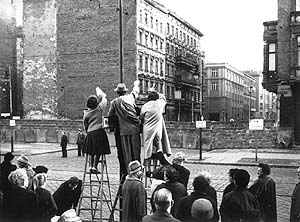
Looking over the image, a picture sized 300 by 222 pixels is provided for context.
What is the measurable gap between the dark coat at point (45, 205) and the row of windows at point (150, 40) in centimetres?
3225

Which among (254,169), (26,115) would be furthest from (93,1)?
(254,169)

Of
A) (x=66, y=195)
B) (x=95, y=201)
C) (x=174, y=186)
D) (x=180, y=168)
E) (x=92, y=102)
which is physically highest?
(x=92, y=102)

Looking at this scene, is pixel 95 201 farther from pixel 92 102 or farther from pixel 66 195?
pixel 66 195

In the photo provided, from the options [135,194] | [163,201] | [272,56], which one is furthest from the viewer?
[272,56]

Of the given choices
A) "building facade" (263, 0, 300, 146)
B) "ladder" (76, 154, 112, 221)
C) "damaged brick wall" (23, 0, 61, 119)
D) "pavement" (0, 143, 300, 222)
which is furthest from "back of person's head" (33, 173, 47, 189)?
"damaged brick wall" (23, 0, 61, 119)

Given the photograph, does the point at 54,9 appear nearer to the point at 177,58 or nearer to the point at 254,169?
the point at 177,58

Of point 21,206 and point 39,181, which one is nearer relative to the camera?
point 21,206

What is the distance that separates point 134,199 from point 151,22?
3302 cm

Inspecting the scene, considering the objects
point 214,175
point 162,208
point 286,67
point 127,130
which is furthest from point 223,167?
point 162,208

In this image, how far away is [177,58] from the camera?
36.6 m

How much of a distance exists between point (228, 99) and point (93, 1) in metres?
24.8

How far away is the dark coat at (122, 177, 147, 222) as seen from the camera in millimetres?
5449

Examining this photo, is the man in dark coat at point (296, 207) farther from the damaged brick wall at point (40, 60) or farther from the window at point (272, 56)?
the damaged brick wall at point (40, 60)

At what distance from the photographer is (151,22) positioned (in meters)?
37.3
